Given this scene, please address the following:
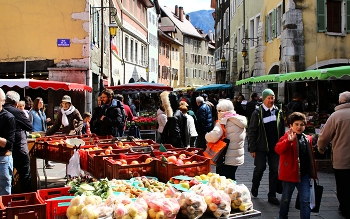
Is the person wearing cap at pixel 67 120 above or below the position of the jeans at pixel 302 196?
above

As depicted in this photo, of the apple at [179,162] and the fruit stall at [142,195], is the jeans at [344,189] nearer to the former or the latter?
the fruit stall at [142,195]

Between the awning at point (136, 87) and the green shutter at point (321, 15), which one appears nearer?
the awning at point (136, 87)

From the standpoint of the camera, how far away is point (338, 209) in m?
6.94

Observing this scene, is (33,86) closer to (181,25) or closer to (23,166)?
(23,166)

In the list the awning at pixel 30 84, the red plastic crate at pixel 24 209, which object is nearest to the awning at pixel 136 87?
the awning at pixel 30 84

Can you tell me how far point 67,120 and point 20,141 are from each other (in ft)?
10.6

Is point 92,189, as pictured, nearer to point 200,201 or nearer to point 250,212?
point 200,201

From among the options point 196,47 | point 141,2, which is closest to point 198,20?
point 196,47

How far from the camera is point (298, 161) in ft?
18.7

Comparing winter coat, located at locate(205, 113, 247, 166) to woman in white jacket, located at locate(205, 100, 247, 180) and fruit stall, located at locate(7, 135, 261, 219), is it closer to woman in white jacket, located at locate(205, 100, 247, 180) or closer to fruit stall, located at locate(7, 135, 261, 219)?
woman in white jacket, located at locate(205, 100, 247, 180)

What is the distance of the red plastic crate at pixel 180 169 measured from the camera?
5.14 meters

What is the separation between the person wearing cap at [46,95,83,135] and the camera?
31.6 feet

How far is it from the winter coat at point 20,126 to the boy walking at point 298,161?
3648 millimetres

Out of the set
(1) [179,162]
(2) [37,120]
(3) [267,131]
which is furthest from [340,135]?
(2) [37,120]
